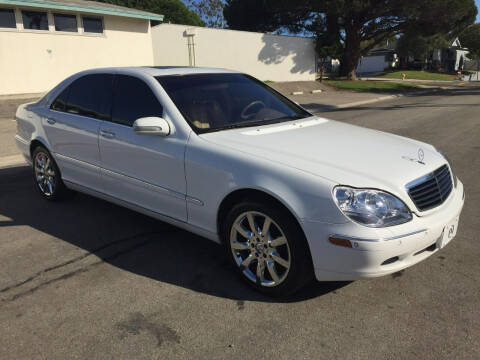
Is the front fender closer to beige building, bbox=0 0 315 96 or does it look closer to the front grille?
the front grille

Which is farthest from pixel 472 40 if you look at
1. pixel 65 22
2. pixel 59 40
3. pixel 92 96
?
pixel 92 96

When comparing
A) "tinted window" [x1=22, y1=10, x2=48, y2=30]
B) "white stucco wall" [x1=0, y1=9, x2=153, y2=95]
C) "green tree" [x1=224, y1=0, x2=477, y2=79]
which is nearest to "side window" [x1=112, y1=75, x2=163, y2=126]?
"white stucco wall" [x1=0, y1=9, x2=153, y2=95]

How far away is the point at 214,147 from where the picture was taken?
3357mm

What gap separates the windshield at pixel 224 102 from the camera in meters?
3.78

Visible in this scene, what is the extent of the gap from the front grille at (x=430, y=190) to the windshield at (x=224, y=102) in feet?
4.82

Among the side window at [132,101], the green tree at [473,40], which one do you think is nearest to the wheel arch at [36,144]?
the side window at [132,101]

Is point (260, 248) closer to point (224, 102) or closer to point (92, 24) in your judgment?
point (224, 102)

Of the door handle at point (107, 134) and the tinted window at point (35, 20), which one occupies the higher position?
the tinted window at point (35, 20)

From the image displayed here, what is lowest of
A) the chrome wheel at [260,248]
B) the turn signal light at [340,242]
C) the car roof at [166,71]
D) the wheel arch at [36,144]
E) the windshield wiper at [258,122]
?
the chrome wheel at [260,248]

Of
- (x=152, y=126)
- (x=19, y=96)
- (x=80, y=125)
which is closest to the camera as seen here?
(x=152, y=126)

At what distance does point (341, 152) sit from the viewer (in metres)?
3.26

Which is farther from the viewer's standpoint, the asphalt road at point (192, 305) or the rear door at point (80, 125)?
the rear door at point (80, 125)

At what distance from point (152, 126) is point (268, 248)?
4.47 ft

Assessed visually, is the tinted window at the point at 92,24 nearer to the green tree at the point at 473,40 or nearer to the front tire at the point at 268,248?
the front tire at the point at 268,248
